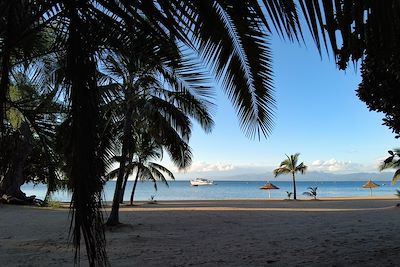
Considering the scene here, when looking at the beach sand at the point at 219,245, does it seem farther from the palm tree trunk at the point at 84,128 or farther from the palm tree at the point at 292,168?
the palm tree at the point at 292,168

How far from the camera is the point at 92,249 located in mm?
2787

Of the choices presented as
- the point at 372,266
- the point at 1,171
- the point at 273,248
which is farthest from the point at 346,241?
the point at 1,171

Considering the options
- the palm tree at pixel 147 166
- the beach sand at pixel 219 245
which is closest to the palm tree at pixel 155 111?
the beach sand at pixel 219 245

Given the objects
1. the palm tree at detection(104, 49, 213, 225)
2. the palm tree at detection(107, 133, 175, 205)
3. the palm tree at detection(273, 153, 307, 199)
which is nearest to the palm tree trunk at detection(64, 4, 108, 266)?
the palm tree at detection(104, 49, 213, 225)

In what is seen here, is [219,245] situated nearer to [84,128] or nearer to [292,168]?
[84,128]

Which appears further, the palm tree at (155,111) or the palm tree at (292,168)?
the palm tree at (292,168)

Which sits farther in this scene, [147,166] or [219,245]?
[147,166]

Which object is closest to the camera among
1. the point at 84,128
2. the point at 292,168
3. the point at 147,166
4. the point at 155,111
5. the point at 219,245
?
the point at 84,128

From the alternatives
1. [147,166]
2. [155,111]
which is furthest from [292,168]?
[155,111]

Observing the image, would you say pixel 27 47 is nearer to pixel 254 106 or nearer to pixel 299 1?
pixel 254 106

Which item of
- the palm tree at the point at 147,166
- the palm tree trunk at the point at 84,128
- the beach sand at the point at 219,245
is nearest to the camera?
the palm tree trunk at the point at 84,128

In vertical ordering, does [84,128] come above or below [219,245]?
above

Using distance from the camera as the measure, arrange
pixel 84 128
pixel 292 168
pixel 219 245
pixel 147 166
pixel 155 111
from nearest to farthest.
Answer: pixel 84 128, pixel 219 245, pixel 155 111, pixel 147 166, pixel 292 168

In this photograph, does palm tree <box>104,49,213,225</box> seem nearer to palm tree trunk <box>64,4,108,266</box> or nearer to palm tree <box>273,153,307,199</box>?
palm tree trunk <box>64,4,108,266</box>
